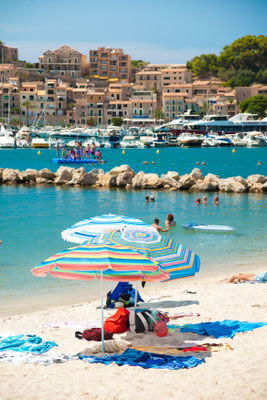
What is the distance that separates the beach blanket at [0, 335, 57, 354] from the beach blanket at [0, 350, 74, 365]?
13cm

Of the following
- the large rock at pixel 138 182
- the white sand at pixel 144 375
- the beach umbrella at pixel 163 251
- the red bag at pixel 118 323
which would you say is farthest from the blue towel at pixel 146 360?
the large rock at pixel 138 182

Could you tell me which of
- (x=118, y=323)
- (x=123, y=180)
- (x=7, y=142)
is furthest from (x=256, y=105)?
(x=118, y=323)

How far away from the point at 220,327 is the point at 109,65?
152520 mm

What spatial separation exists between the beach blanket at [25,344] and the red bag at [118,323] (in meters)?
0.85

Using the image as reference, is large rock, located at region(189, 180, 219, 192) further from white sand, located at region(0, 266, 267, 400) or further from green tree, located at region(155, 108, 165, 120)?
green tree, located at region(155, 108, 165, 120)

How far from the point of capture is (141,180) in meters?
35.2

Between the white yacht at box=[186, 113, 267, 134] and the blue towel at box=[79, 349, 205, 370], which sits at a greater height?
the white yacht at box=[186, 113, 267, 134]

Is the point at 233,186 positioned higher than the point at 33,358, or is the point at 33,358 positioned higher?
the point at 233,186

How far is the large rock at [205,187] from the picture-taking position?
33156mm

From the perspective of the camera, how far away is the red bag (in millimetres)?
8586

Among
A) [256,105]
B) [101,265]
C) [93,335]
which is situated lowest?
[93,335]

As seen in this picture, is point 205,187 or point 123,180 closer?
point 205,187

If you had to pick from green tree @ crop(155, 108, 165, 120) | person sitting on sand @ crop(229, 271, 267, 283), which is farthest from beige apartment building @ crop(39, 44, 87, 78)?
person sitting on sand @ crop(229, 271, 267, 283)

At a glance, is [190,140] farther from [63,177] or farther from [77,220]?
[77,220]
